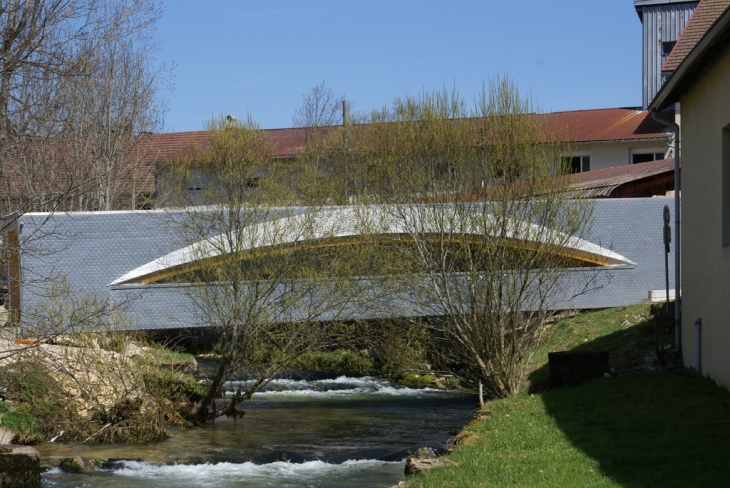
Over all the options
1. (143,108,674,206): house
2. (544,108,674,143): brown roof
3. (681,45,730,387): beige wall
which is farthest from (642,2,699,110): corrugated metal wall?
(681,45,730,387): beige wall

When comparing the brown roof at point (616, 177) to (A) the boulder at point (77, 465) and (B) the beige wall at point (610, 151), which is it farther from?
(A) the boulder at point (77, 465)

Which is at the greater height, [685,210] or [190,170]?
[190,170]

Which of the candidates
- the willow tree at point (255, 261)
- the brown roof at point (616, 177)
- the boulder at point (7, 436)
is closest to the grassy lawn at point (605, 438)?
the willow tree at point (255, 261)

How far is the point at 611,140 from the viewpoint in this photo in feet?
109

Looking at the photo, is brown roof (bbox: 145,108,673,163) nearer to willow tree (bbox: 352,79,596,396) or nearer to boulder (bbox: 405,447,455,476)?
willow tree (bbox: 352,79,596,396)

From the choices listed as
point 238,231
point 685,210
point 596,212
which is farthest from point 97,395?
point 596,212

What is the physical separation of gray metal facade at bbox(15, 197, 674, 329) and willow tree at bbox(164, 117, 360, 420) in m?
3.75

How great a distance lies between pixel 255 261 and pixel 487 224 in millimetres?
5062

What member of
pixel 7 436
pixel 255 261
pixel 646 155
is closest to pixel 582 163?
pixel 646 155

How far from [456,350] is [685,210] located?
4.32m

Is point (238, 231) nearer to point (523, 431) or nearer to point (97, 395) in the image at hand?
point (97, 395)

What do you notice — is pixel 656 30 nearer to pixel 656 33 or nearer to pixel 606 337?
pixel 656 33

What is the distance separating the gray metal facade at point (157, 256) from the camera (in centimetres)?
2153

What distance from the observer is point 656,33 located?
35781mm
